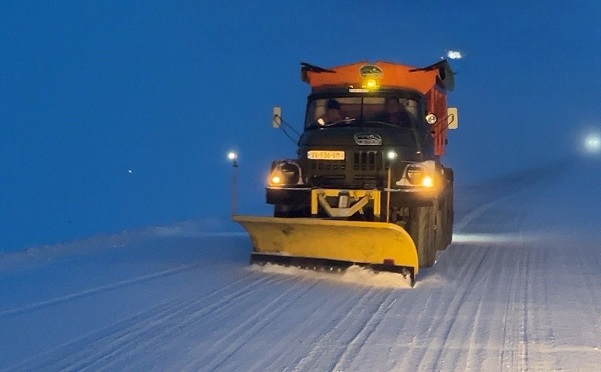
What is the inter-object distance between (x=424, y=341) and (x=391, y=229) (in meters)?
2.62

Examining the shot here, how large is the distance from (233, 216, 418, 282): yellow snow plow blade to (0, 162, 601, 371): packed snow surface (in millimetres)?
173

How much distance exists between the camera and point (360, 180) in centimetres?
1030

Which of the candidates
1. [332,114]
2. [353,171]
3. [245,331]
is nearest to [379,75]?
[332,114]

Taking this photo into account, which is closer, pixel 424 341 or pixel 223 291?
pixel 424 341

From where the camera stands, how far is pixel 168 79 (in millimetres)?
153250

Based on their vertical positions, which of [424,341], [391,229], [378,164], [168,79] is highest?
[168,79]

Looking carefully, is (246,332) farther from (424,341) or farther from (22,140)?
(22,140)

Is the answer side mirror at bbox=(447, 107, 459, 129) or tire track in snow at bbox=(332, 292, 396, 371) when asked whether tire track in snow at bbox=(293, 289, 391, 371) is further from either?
side mirror at bbox=(447, 107, 459, 129)

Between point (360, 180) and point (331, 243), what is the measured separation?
3.89 feet

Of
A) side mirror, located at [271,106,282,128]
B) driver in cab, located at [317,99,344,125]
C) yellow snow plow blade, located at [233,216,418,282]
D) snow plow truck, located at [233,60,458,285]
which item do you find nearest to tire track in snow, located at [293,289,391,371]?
yellow snow plow blade, located at [233,216,418,282]

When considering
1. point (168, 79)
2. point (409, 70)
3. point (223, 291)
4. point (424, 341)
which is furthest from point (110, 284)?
point (168, 79)

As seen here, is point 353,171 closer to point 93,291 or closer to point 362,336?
point 93,291

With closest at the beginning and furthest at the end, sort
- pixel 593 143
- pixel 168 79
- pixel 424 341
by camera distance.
Answer: pixel 424 341 < pixel 593 143 < pixel 168 79

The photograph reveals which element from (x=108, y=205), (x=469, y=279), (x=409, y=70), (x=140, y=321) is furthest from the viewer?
(x=108, y=205)
